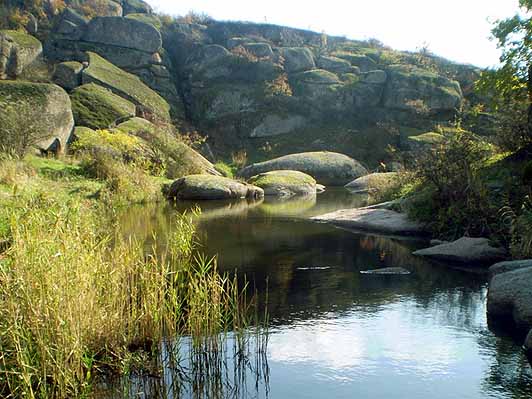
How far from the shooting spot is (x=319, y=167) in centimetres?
3734

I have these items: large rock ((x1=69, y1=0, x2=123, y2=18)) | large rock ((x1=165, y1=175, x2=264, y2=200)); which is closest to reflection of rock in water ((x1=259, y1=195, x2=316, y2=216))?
large rock ((x1=165, y1=175, x2=264, y2=200))

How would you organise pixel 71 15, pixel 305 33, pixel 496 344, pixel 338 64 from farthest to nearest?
pixel 305 33, pixel 338 64, pixel 71 15, pixel 496 344

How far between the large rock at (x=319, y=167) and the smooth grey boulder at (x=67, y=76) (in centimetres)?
1348

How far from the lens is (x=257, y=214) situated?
72.1ft

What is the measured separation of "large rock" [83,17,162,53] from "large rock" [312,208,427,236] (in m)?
34.7

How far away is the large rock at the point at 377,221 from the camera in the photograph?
689 inches

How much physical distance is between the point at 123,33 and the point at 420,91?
26.5 meters

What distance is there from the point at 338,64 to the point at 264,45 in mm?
7390

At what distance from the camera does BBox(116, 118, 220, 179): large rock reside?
3069cm

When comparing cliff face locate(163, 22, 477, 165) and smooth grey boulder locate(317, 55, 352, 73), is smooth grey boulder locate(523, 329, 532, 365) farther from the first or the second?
smooth grey boulder locate(317, 55, 352, 73)

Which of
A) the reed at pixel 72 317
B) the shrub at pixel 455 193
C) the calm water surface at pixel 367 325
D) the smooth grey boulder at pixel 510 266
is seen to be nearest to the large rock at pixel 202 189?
the calm water surface at pixel 367 325

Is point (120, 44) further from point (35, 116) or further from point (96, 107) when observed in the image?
point (35, 116)

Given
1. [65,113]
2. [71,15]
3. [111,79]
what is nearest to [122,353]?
[65,113]

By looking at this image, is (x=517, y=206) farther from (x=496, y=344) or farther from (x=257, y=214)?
(x=257, y=214)
